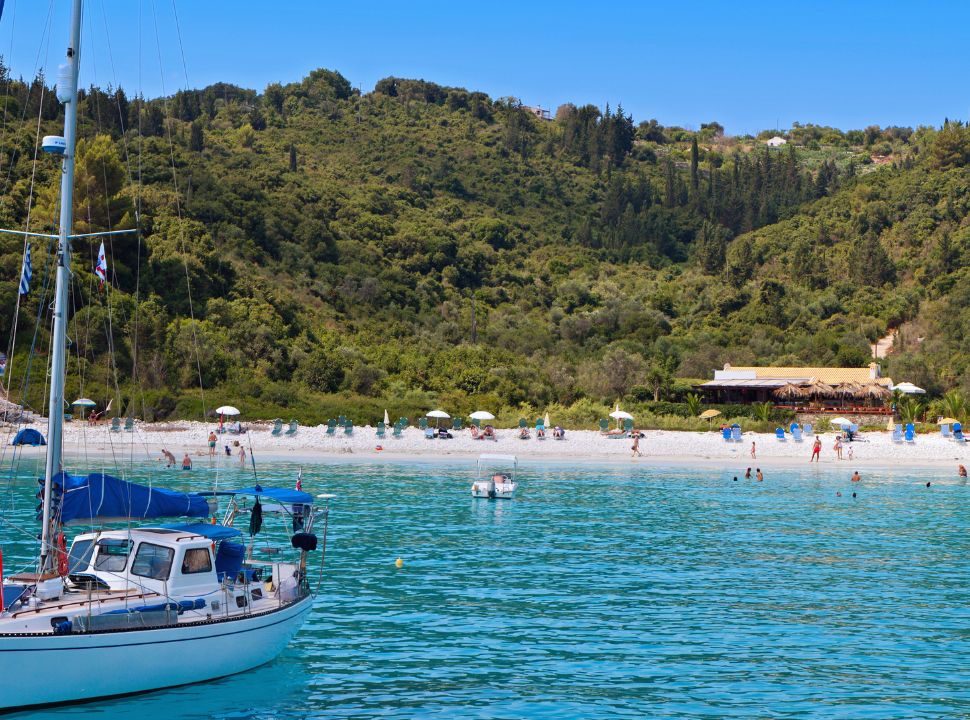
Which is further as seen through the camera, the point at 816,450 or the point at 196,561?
the point at 816,450

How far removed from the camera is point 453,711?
1669 cm

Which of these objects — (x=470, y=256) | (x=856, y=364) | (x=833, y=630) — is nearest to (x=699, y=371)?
(x=856, y=364)

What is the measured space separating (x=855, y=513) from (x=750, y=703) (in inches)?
1071

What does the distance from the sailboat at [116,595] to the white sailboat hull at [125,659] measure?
2 centimetres

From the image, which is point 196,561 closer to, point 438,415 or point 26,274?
point 26,274

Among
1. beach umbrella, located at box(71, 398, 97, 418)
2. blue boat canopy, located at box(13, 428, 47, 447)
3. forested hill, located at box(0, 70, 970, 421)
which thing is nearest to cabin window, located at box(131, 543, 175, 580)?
blue boat canopy, located at box(13, 428, 47, 447)

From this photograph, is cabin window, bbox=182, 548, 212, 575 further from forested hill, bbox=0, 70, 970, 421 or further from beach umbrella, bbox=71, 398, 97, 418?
beach umbrella, bbox=71, 398, 97, 418

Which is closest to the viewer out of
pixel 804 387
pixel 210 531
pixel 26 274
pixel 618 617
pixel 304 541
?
pixel 26 274

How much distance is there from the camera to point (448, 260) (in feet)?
406

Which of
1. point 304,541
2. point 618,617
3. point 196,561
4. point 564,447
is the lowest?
point 618,617

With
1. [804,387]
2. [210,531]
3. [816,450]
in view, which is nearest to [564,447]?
[816,450]

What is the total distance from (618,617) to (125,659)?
11.4 m

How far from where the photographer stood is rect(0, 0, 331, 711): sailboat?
14977 millimetres

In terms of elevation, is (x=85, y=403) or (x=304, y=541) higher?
(x=85, y=403)
